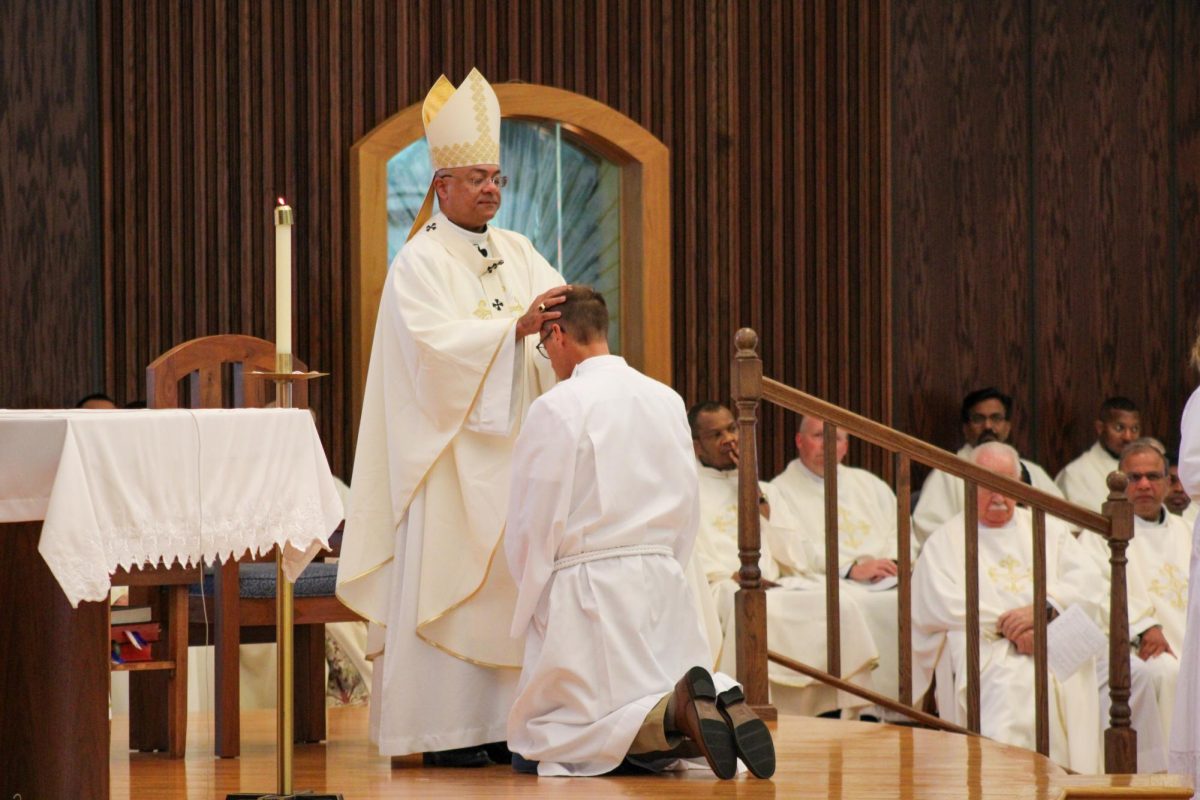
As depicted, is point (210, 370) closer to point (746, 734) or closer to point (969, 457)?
point (746, 734)

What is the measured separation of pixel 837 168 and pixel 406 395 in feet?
14.3

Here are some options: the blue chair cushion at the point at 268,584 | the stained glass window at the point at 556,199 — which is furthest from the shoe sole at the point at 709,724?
the stained glass window at the point at 556,199

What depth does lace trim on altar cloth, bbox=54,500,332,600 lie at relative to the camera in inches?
121

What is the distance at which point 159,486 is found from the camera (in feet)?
10.8

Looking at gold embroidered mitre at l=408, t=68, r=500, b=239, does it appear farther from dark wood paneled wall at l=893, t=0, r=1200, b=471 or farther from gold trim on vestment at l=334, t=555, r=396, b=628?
dark wood paneled wall at l=893, t=0, r=1200, b=471

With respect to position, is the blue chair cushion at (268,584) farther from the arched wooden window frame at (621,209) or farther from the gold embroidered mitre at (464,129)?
the arched wooden window frame at (621,209)

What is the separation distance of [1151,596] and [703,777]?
341 centimetres

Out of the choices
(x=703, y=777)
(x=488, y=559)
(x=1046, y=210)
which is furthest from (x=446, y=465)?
(x=1046, y=210)

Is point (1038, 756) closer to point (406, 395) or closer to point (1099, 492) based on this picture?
point (406, 395)

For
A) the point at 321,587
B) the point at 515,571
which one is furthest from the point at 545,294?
the point at 321,587

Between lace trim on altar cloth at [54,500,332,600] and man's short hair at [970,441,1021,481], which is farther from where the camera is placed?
man's short hair at [970,441,1021,481]

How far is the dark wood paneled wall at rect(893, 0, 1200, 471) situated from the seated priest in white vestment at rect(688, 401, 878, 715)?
165cm

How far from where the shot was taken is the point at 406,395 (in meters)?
4.92

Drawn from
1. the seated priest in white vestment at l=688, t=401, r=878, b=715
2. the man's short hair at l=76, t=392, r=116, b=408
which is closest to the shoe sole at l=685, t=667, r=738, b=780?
the seated priest in white vestment at l=688, t=401, r=878, b=715
